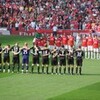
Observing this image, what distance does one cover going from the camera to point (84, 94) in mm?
28812

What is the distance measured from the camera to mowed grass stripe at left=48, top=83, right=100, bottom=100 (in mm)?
27766

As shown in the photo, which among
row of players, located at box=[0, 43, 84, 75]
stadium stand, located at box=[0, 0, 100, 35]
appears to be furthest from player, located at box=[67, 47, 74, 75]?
stadium stand, located at box=[0, 0, 100, 35]

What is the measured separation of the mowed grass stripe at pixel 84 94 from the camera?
27.8 m

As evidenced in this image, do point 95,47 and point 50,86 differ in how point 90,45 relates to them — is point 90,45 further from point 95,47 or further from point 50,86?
point 50,86

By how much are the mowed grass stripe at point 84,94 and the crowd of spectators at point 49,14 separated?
89.6 feet

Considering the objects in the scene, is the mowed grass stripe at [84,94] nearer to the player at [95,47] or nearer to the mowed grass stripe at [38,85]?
the mowed grass stripe at [38,85]

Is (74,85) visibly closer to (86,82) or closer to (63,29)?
(86,82)

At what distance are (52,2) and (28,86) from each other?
34295mm

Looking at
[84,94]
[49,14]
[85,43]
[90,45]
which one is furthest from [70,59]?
[49,14]

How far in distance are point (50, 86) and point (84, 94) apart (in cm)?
281

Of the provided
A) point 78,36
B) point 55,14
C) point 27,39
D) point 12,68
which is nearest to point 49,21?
point 55,14

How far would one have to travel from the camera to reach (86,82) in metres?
32.6

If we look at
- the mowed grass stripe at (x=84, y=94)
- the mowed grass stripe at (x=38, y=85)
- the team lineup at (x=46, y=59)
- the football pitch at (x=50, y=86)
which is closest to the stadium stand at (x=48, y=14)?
the team lineup at (x=46, y=59)

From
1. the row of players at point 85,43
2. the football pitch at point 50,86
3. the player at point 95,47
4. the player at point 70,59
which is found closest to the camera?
the football pitch at point 50,86
